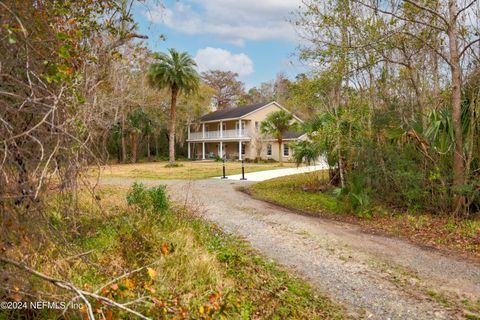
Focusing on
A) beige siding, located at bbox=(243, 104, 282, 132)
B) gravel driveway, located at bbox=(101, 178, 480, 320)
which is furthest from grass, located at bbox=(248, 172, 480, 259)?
beige siding, located at bbox=(243, 104, 282, 132)

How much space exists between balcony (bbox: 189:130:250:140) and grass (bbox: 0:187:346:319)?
32.3 meters

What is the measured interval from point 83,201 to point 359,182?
7.11 metres

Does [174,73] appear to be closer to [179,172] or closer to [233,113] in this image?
→ [179,172]

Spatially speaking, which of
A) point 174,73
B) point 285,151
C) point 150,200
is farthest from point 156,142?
point 150,200

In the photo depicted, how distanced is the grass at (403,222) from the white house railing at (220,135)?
2626cm

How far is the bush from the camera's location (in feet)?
22.3

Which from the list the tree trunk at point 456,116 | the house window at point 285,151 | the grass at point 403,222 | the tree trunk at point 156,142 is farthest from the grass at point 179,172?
the tree trunk at point 156,142

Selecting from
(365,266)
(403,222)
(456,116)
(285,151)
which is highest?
(456,116)

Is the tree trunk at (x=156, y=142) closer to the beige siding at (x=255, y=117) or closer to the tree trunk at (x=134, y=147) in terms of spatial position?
the tree trunk at (x=134, y=147)

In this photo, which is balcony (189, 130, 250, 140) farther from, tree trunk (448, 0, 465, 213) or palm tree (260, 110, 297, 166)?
tree trunk (448, 0, 465, 213)

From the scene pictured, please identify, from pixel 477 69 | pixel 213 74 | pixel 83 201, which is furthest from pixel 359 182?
A: pixel 213 74

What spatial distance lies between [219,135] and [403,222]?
3390cm

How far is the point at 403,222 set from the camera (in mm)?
8008

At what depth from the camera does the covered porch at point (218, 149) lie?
40.0 metres
